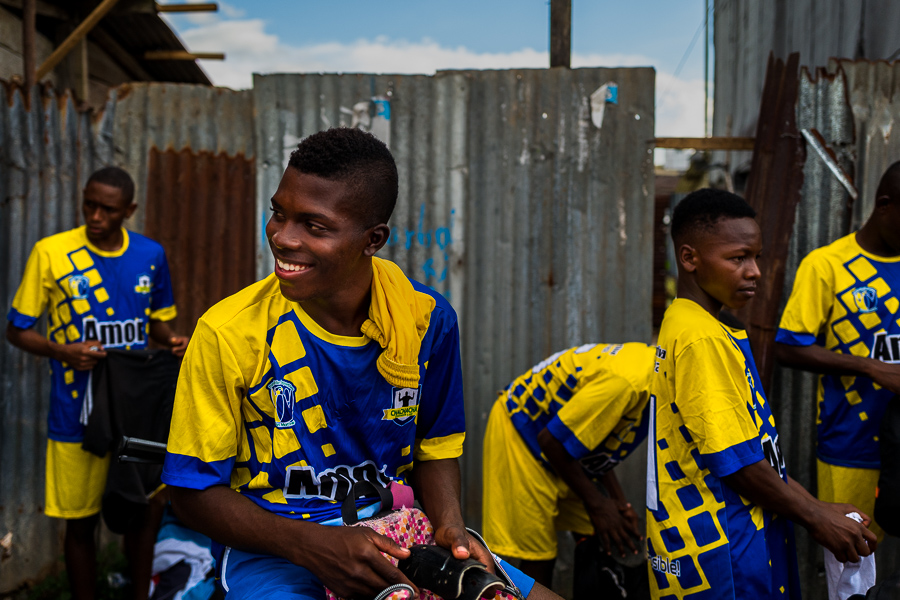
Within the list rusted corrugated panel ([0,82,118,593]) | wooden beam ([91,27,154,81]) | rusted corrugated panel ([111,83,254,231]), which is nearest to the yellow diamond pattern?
rusted corrugated panel ([111,83,254,231])

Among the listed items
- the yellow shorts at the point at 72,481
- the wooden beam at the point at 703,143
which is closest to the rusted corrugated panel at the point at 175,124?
the yellow shorts at the point at 72,481

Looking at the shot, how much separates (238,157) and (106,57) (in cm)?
405

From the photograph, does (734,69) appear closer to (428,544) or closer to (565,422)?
(565,422)

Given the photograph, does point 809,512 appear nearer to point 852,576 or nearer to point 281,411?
point 852,576

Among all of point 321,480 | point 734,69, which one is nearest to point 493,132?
point 321,480

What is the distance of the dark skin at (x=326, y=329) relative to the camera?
1.48 metres

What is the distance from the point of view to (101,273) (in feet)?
11.6

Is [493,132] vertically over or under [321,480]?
over

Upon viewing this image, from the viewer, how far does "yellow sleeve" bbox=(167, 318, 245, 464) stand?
1630 millimetres

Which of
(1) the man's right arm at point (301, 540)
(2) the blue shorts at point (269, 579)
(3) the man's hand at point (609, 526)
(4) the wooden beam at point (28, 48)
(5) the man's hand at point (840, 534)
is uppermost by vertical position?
(4) the wooden beam at point (28, 48)

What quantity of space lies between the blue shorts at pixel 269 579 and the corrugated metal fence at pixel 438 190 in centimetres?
245

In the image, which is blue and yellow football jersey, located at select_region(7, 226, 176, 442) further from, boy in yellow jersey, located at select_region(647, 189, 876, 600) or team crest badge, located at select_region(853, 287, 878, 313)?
team crest badge, located at select_region(853, 287, 878, 313)

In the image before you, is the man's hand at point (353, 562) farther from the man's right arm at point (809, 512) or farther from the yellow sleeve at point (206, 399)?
the man's right arm at point (809, 512)

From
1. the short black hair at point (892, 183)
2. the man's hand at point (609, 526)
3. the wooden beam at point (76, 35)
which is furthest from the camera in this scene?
the wooden beam at point (76, 35)
